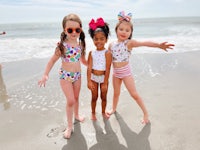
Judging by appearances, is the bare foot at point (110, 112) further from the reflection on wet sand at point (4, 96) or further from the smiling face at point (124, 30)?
the reflection on wet sand at point (4, 96)

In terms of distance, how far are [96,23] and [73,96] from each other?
114 cm

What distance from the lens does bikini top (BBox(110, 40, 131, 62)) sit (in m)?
3.38

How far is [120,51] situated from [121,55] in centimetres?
7

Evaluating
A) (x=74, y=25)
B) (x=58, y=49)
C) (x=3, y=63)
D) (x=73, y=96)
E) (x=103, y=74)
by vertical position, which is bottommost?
(x=3, y=63)

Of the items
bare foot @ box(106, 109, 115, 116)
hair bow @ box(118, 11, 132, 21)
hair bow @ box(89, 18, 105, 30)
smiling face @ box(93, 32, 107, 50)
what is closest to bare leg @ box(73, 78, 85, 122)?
bare foot @ box(106, 109, 115, 116)

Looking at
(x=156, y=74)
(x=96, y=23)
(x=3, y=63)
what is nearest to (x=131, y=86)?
(x=96, y=23)

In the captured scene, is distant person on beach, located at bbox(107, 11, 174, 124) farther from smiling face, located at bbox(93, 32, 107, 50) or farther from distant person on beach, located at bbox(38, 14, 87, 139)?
distant person on beach, located at bbox(38, 14, 87, 139)

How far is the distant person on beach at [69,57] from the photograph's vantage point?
123 inches

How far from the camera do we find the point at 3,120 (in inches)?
147

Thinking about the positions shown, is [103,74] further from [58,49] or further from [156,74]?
[156,74]

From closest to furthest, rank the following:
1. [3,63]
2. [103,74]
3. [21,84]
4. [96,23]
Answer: [96,23] < [103,74] < [21,84] < [3,63]

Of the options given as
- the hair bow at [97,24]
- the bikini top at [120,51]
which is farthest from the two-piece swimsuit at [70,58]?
the bikini top at [120,51]

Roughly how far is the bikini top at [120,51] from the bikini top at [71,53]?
0.55 meters

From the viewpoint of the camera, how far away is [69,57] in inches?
129
